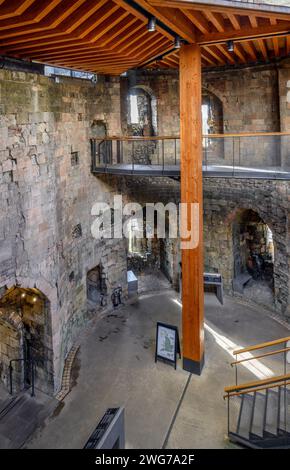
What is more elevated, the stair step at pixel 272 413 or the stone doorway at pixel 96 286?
the stone doorway at pixel 96 286

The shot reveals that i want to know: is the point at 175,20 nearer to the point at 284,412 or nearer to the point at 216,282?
the point at 284,412

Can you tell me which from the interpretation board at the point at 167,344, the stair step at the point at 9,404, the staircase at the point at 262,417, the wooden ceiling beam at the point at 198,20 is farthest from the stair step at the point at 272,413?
the wooden ceiling beam at the point at 198,20

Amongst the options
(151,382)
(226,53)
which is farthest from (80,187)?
(151,382)

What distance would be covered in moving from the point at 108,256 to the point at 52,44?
5857 mm

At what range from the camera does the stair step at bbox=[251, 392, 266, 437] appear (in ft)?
20.6

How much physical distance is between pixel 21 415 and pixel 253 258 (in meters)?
7.87

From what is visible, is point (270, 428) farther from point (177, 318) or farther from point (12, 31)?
point (12, 31)

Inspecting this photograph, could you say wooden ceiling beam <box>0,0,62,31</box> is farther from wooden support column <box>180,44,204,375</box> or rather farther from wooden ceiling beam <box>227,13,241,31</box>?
wooden support column <box>180,44,204,375</box>

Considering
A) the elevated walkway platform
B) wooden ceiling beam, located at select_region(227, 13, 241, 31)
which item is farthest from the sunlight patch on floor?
wooden ceiling beam, located at select_region(227, 13, 241, 31)

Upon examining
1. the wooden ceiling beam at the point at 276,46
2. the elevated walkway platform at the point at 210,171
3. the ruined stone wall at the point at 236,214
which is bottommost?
the ruined stone wall at the point at 236,214

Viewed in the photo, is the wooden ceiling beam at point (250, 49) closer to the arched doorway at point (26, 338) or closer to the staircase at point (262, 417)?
the staircase at point (262, 417)

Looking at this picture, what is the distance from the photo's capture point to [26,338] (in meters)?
8.20

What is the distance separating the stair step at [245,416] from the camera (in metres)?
6.39

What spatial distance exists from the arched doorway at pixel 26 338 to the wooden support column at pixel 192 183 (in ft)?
8.18
